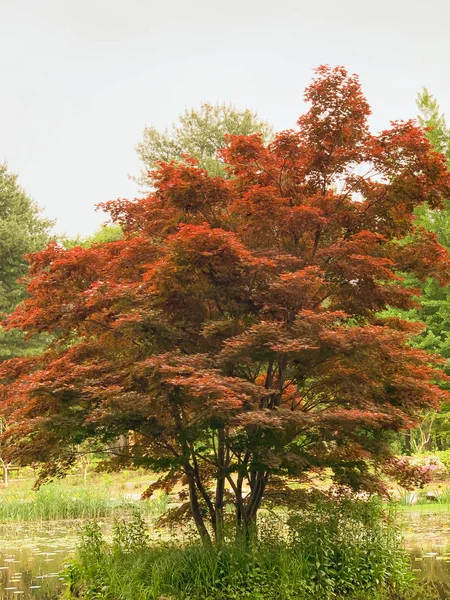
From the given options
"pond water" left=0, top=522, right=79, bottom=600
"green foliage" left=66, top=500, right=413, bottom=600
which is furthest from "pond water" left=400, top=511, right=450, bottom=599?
"pond water" left=0, top=522, right=79, bottom=600

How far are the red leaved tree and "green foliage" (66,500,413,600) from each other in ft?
1.75

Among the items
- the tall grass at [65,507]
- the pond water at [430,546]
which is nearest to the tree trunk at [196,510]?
the pond water at [430,546]

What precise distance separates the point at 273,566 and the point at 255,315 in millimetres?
2718

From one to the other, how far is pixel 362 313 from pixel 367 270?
94cm

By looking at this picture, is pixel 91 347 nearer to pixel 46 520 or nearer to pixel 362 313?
pixel 362 313

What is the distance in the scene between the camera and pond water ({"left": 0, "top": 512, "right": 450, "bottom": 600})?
9273 millimetres

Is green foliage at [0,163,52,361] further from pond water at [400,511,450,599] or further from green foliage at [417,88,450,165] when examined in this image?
pond water at [400,511,450,599]

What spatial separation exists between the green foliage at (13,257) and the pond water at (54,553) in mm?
13213

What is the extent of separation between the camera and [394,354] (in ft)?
25.5

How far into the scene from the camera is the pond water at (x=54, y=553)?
927cm

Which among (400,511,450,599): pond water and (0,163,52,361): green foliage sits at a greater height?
(0,163,52,361): green foliage

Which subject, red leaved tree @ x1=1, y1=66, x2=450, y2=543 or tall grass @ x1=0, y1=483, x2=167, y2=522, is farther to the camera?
tall grass @ x1=0, y1=483, x2=167, y2=522

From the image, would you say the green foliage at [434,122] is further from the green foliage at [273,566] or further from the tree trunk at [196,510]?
the tree trunk at [196,510]

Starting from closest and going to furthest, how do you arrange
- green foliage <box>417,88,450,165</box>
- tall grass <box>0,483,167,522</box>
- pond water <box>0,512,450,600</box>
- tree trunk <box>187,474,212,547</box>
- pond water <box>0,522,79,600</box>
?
tree trunk <box>187,474,212,547</box>, pond water <box>0,512,450,600</box>, pond water <box>0,522,79,600</box>, tall grass <box>0,483,167,522</box>, green foliage <box>417,88,450,165</box>
